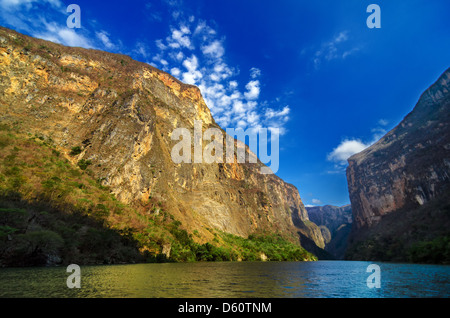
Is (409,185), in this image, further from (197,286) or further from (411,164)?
(197,286)

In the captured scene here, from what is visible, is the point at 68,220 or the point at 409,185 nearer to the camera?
the point at 68,220

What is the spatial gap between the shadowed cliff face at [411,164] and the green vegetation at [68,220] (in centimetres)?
12518

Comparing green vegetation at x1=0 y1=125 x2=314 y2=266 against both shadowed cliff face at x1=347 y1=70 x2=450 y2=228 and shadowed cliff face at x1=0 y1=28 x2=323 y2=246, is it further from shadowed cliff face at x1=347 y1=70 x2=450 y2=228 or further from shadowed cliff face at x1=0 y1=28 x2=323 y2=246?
shadowed cliff face at x1=347 y1=70 x2=450 y2=228

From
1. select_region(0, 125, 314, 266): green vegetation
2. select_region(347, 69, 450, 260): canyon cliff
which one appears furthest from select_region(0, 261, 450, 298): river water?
select_region(347, 69, 450, 260): canyon cliff

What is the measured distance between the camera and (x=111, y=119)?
72.8 metres

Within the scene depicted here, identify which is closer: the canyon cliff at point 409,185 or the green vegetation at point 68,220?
the green vegetation at point 68,220

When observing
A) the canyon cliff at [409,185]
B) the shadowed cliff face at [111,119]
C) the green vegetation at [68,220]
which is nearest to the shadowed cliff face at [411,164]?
the canyon cliff at [409,185]

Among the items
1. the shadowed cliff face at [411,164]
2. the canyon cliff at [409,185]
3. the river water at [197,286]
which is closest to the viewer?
the river water at [197,286]

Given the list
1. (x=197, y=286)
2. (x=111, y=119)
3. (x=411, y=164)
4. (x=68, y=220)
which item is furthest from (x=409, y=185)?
(x=68, y=220)

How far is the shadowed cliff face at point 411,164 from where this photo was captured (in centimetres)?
11731

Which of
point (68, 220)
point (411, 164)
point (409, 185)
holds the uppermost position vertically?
point (411, 164)

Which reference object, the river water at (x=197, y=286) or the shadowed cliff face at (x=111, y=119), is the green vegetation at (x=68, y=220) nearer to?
the shadowed cliff face at (x=111, y=119)

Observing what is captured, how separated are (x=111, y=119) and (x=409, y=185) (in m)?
169

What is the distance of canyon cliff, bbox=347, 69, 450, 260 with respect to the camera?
8775cm
